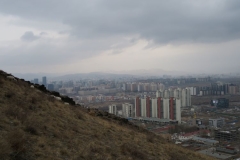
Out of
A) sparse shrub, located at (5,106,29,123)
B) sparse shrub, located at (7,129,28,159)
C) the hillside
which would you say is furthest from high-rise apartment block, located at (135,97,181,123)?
sparse shrub, located at (7,129,28,159)

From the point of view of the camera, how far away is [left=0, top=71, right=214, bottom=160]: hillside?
346cm

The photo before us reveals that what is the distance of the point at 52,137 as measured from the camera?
13.9ft

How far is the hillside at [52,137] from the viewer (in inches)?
136

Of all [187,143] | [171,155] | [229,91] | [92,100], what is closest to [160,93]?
[92,100]

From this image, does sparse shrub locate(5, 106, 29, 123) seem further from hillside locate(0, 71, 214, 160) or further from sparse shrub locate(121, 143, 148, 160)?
sparse shrub locate(121, 143, 148, 160)

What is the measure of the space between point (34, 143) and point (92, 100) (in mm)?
67729

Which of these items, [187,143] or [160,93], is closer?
[187,143]

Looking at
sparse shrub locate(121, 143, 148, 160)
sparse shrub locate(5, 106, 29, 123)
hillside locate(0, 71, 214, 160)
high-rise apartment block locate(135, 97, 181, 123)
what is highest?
sparse shrub locate(5, 106, 29, 123)

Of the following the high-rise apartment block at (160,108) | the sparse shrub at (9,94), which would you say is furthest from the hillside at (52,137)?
the high-rise apartment block at (160,108)

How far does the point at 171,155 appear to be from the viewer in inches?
232

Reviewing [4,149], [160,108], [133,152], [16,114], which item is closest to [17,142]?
[4,149]

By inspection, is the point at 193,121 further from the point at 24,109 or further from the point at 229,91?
the point at 229,91

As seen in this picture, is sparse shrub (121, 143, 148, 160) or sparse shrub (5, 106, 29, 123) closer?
sparse shrub (5, 106, 29, 123)

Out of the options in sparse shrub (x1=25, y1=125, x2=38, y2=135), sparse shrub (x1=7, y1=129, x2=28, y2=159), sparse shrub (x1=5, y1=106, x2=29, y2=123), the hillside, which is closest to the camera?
sparse shrub (x1=7, y1=129, x2=28, y2=159)
